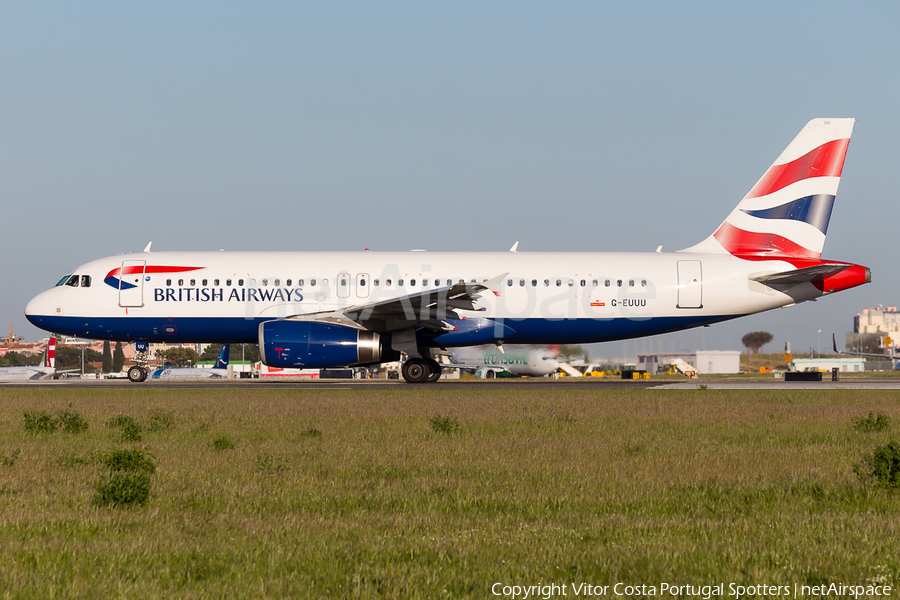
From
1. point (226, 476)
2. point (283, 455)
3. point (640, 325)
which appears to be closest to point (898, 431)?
point (283, 455)

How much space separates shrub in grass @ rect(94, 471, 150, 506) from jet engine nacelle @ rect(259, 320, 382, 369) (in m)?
17.7

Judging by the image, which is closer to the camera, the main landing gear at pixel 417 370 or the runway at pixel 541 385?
the runway at pixel 541 385

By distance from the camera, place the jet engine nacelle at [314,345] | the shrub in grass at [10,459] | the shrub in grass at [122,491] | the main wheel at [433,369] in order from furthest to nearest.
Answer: the main wheel at [433,369] < the jet engine nacelle at [314,345] < the shrub in grass at [10,459] < the shrub in grass at [122,491]

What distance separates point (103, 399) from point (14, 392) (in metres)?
4.98

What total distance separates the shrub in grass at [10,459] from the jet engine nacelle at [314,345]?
47.3 ft

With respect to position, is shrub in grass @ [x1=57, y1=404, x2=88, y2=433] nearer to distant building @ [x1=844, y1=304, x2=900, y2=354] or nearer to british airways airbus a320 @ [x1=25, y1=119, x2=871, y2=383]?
british airways airbus a320 @ [x1=25, y1=119, x2=871, y2=383]

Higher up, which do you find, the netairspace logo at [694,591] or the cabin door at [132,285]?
the cabin door at [132,285]

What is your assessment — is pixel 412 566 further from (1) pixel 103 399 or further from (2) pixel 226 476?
(1) pixel 103 399

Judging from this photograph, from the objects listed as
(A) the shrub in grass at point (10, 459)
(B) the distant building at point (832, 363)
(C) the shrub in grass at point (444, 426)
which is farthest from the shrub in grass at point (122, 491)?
(B) the distant building at point (832, 363)

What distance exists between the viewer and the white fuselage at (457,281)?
88.9 feet

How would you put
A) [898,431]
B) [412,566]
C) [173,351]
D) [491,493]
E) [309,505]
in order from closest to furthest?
[412,566], [309,505], [491,493], [898,431], [173,351]

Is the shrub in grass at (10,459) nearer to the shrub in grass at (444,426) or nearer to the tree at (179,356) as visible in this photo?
the shrub in grass at (444,426)

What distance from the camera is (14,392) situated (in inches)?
911

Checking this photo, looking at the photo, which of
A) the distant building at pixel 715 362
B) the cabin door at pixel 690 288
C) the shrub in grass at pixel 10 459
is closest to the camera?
the shrub in grass at pixel 10 459
